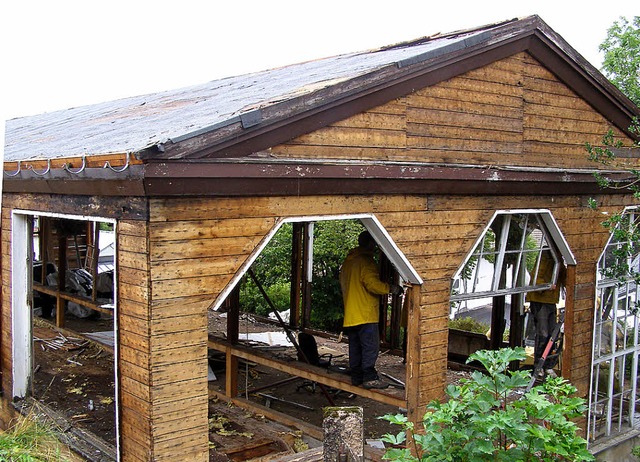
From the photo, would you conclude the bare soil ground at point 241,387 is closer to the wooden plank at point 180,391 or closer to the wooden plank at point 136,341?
the wooden plank at point 180,391

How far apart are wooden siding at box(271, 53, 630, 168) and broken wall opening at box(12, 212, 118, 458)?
251 cm

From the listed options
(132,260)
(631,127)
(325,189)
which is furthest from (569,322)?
(132,260)

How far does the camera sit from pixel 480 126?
25.5 feet

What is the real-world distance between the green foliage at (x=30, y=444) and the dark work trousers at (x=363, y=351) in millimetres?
3410

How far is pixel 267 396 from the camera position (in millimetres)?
10039

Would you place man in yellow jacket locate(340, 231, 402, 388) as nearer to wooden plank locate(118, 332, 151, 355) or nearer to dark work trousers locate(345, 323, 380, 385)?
dark work trousers locate(345, 323, 380, 385)

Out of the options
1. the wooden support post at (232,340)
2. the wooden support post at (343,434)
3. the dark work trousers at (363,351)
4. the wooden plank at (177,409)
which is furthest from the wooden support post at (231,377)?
the wooden support post at (343,434)

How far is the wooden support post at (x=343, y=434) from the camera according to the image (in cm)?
404

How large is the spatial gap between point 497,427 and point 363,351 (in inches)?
170

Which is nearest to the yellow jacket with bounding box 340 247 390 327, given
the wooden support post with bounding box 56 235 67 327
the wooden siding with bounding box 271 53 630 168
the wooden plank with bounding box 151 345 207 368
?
the wooden siding with bounding box 271 53 630 168

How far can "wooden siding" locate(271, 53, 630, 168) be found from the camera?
6656 mm

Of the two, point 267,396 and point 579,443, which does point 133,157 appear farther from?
point 267,396

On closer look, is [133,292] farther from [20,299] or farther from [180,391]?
[20,299]

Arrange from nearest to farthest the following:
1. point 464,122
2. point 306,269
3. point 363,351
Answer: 1. point 464,122
2. point 363,351
3. point 306,269
